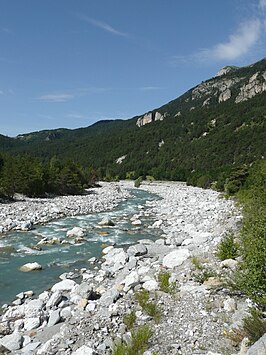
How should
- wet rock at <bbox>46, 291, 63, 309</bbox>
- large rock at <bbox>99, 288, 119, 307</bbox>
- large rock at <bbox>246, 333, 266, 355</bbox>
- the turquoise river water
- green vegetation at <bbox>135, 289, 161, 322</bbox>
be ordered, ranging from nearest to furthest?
1. large rock at <bbox>246, 333, 266, 355</bbox>
2. green vegetation at <bbox>135, 289, 161, 322</bbox>
3. large rock at <bbox>99, 288, 119, 307</bbox>
4. wet rock at <bbox>46, 291, 63, 309</bbox>
5. the turquoise river water

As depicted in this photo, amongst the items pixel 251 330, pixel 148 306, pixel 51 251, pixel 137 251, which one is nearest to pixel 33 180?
pixel 51 251

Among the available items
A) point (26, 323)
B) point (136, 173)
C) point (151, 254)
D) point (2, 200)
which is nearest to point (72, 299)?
point (26, 323)

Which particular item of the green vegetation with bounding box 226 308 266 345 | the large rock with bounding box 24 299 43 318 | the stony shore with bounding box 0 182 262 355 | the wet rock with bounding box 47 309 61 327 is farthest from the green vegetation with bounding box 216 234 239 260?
the large rock with bounding box 24 299 43 318

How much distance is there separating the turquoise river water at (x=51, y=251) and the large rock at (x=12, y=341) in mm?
3169

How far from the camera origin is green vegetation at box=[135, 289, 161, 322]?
867cm

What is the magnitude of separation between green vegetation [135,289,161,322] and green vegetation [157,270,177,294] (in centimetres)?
62

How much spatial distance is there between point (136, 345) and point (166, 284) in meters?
3.65

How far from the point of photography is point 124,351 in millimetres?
6883

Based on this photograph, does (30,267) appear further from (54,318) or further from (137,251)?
(54,318)

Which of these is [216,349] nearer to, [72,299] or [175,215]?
[72,299]

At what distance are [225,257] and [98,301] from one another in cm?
543

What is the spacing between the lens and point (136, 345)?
23.4ft

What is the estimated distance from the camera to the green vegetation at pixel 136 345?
6.91 meters

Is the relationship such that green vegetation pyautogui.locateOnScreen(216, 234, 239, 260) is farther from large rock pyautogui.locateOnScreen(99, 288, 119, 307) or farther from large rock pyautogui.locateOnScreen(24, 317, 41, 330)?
large rock pyautogui.locateOnScreen(24, 317, 41, 330)
